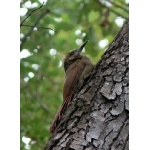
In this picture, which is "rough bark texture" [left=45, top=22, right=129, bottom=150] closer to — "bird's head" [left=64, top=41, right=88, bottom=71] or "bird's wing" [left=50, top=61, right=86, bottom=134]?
"bird's wing" [left=50, top=61, right=86, bottom=134]

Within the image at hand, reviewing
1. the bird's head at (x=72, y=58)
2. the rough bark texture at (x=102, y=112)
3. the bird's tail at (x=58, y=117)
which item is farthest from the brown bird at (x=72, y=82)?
the bird's head at (x=72, y=58)

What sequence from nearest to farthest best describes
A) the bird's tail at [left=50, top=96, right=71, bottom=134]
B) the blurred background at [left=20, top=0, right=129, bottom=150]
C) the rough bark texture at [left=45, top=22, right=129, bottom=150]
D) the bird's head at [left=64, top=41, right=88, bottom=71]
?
the rough bark texture at [left=45, top=22, right=129, bottom=150], the bird's tail at [left=50, top=96, right=71, bottom=134], the bird's head at [left=64, top=41, right=88, bottom=71], the blurred background at [left=20, top=0, right=129, bottom=150]

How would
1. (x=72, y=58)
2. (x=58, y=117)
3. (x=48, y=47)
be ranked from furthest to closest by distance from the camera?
(x=48, y=47) → (x=72, y=58) → (x=58, y=117)

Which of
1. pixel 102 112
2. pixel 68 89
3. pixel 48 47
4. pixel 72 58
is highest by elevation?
pixel 48 47

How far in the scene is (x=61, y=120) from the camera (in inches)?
93.4

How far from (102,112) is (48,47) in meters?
2.27

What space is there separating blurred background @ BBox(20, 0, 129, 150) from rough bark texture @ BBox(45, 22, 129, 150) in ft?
4.19

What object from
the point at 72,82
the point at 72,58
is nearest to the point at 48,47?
the point at 72,58

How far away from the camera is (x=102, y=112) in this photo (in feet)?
7.23

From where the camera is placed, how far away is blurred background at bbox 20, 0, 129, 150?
3.95 m

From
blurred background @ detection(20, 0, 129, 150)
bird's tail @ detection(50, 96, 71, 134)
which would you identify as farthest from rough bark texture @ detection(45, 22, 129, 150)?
blurred background @ detection(20, 0, 129, 150)

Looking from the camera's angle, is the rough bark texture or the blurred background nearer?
the rough bark texture

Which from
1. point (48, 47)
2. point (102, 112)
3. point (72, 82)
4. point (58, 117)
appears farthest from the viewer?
point (48, 47)

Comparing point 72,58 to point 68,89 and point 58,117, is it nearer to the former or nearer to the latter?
point 68,89
